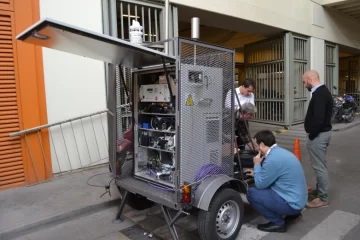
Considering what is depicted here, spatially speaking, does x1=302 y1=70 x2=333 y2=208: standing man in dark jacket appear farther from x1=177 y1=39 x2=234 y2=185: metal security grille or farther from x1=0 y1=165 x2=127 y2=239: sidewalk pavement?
x1=0 y1=165 x2=127 y2=239: sidewalk pavement

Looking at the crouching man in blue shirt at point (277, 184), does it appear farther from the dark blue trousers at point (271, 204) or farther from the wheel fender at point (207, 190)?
the wheel fender at point (207, 190)

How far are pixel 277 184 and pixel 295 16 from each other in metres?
9.35

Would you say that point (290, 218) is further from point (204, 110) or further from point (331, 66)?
point (331, 66)

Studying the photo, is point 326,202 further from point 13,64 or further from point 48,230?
point 13,64

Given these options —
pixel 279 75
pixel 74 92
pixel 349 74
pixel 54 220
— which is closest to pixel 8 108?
pixel 74 92

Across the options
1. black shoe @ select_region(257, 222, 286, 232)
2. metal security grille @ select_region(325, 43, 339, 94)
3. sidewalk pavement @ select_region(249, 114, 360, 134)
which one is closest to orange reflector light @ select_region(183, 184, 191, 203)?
black shoe @ select_region(257, 222, 286, 232)

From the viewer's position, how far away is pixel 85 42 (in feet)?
8.50

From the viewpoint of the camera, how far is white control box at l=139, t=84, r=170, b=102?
11.1 ft

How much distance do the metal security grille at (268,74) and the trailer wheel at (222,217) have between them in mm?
8219

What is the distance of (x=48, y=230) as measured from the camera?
12.0 feet

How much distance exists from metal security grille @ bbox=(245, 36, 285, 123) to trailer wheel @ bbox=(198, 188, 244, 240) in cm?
822

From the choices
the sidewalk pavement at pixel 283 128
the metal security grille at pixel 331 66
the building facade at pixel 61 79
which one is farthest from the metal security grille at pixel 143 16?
the metal security grille at pixel 331 66

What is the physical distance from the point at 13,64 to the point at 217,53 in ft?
12.3

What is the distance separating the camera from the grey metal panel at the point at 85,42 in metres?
2.19
